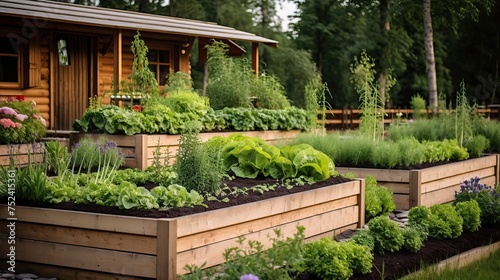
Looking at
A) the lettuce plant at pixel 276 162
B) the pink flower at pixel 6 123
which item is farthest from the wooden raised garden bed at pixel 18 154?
the lettuce plant at pixel 276 162

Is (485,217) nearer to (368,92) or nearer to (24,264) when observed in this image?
(368,92)

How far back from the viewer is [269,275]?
5094mm

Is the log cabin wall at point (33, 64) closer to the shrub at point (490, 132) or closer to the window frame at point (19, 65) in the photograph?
the window frame at point (19, 65)

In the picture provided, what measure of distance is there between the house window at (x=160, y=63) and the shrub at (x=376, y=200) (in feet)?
32.0

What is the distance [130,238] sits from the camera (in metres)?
5.42

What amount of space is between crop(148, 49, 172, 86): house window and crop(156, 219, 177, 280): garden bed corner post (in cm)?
1283

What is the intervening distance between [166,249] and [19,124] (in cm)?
535

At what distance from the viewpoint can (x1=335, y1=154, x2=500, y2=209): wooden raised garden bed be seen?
30.6ft

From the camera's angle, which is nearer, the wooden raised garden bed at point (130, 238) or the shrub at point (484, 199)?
the wooden raised garden bed at point (130, 238)

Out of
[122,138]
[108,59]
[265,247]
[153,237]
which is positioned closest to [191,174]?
[265,247]

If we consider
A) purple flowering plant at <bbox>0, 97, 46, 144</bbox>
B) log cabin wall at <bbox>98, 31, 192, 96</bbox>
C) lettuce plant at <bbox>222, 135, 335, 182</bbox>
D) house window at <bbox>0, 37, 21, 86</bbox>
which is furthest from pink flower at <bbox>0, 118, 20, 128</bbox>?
log cabin wall at <bbox>98, 31, 192, 96</bbox>

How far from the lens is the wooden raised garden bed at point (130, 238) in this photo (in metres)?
5.31

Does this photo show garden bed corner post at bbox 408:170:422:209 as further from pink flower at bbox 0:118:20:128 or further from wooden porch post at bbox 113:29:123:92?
wooden porch post at bbox 113:29:123:92

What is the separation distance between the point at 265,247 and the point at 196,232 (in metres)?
1.03
